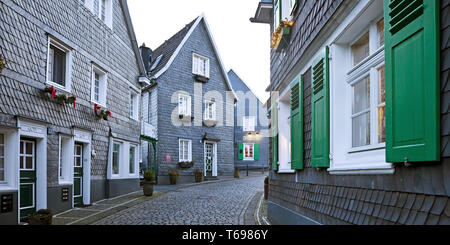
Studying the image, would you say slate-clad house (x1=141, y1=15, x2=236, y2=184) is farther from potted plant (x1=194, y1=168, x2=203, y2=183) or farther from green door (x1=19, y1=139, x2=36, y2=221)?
green door (x1=19, y1=139, x2=36, y2=221)

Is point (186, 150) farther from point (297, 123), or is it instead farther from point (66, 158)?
point (297, 123)

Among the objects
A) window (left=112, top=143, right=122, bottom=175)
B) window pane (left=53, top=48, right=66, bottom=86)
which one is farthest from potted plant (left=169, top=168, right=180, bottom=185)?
window pane (left=53, top=48, right=66, bottom=86)

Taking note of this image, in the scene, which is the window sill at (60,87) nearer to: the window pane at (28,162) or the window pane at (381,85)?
the window pane at (28,162)

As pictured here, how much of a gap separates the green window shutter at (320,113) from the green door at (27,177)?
6.62 metres

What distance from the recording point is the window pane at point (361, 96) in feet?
13.3

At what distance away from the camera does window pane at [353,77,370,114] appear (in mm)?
4039

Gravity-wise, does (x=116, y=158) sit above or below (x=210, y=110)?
below

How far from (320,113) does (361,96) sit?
78cm

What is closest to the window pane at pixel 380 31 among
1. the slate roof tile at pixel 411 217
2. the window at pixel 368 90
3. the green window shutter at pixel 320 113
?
the window at pixel 368 90

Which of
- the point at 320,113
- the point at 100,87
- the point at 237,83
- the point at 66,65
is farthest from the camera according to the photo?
the point at 237,83

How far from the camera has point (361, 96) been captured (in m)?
4.18

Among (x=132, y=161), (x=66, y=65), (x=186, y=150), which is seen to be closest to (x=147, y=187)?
(x=132, y=161)

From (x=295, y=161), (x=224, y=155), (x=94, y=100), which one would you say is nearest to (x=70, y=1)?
(x=94, y=100)

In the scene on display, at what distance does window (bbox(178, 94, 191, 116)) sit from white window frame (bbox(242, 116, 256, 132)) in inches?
397
